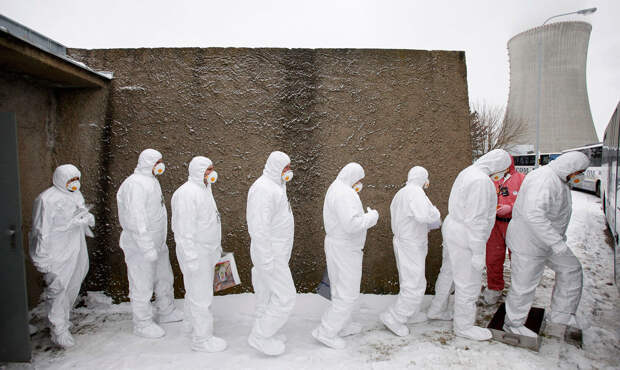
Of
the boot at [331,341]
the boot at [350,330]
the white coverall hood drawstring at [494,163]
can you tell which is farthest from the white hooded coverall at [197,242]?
the white coverall hood drawstring at [494,163]

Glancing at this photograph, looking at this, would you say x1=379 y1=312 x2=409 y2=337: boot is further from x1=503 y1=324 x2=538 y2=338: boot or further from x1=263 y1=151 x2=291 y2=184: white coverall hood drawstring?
→ x1=263 y1=151 x2=291 y2=184: white coverall hood drawstring

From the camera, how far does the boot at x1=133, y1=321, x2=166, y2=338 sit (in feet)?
11.3

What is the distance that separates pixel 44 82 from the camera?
3.89m

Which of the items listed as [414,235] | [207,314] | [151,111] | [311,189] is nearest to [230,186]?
[311,189]

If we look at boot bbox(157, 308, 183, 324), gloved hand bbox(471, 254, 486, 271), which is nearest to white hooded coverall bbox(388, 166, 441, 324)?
gloved hand bbox(471, 254, 486, 271)

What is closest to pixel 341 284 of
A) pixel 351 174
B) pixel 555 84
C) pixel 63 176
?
pixel 351 174

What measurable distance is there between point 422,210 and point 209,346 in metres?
2.51

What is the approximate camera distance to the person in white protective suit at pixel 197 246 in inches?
121

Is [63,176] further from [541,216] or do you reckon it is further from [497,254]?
[497,254]

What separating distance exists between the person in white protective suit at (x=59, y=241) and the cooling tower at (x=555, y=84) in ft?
63.8

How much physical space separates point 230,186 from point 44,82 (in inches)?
99.1

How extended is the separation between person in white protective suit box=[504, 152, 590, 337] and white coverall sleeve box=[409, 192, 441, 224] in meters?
0.92

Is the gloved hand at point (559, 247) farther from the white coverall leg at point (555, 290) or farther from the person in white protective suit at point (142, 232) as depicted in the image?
the person in white protective suit at point (142, 232)

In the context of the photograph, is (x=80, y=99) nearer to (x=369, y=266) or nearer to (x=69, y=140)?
(x=69, y=140)
